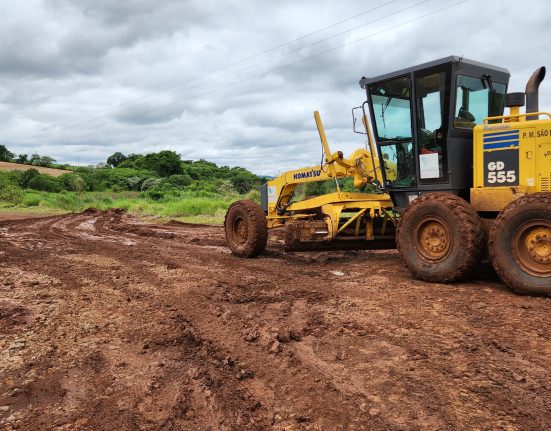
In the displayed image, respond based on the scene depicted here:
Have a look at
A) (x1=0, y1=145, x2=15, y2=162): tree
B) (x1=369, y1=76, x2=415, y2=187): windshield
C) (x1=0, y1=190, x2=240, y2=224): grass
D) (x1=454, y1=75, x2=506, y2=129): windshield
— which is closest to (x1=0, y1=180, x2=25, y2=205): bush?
(x1=0, y1=190, x2=240, y2=224): grass

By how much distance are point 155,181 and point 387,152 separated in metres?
48.2

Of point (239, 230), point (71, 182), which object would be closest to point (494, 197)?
point (239, 230)

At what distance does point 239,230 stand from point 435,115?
4.45 m

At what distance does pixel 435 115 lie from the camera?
668 cm

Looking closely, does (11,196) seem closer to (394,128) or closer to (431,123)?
(394,128)

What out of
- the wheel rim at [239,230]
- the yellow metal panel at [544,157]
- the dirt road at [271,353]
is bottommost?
the dirt road at [271,353]

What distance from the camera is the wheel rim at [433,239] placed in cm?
609

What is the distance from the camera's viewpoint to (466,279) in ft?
20.3

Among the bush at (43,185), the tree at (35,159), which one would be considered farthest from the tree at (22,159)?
the bush at (43,185)

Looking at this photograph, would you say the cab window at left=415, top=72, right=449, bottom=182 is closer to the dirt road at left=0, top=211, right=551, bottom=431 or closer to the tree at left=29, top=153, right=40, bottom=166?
the dirt road at left=0, top=211, right=551, bottom=431

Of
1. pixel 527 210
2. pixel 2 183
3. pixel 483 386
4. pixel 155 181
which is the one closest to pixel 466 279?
pixel 527 210

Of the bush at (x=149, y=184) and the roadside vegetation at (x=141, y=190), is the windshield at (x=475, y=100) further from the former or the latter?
the bush at (x=149, y=184)

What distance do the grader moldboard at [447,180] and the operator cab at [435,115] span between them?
14 mm

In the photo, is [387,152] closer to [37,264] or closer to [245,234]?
[245,234]
